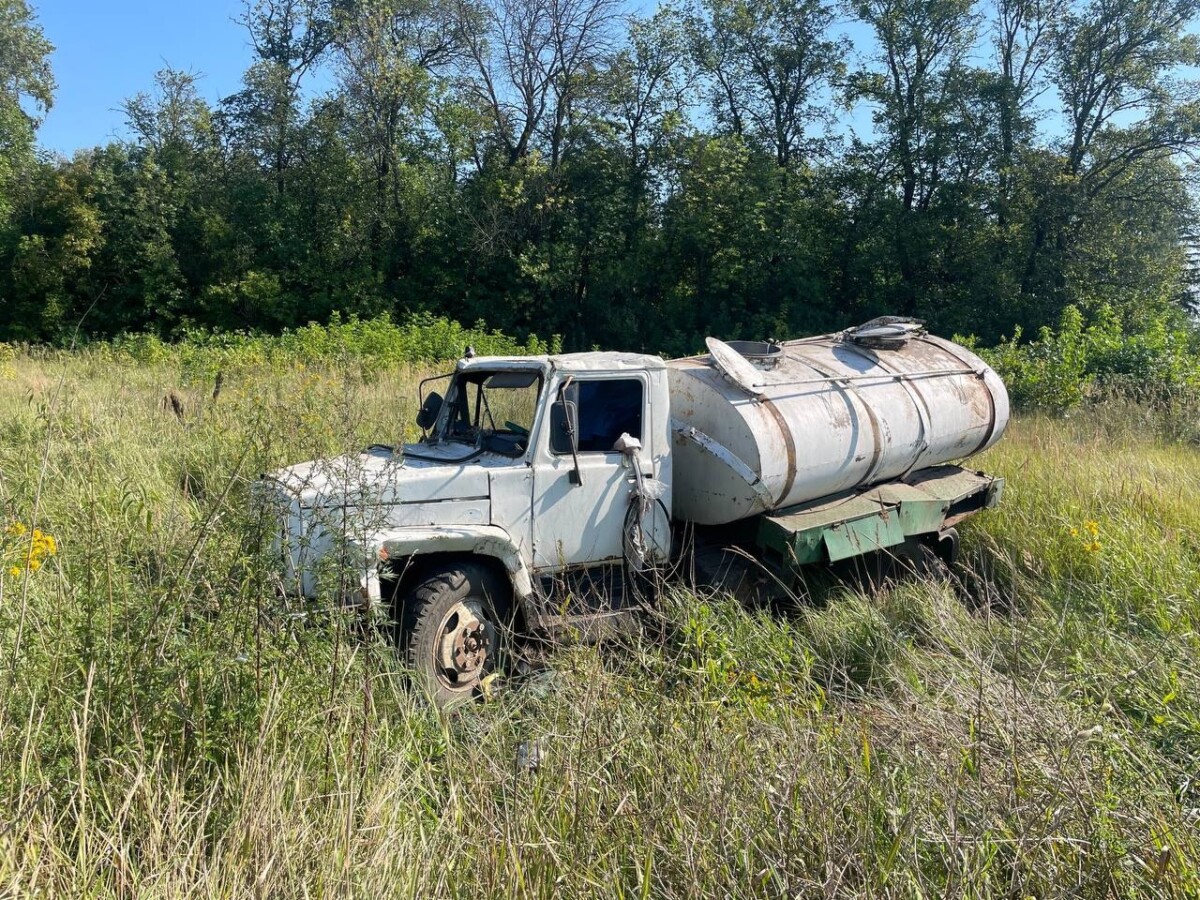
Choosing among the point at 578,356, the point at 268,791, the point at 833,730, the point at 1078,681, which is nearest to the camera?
the point at 268,791

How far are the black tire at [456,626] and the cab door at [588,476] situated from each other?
0.43 meters

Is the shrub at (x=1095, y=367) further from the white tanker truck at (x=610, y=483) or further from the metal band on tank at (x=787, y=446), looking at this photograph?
the metal band on tank at (x=787, y=446)

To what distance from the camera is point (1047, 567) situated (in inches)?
238

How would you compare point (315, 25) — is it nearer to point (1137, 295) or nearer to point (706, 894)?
point (1137, 295)

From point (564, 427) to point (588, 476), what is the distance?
0.35 m

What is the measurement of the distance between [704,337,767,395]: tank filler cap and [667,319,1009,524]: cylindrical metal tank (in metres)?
0.01

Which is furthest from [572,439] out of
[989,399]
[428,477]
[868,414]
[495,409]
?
[989,399]

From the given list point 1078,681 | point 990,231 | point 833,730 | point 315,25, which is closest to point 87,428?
point 833,730

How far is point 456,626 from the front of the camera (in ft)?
15.0

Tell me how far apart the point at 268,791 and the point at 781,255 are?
2525 centimetres

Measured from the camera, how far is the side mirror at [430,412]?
5.58 m

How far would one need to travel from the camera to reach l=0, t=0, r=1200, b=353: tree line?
80.1 ft

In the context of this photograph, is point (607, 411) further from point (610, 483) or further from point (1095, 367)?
point (1095, 367)

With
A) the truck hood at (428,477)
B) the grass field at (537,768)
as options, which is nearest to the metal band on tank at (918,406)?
the grass field at (537,768)
